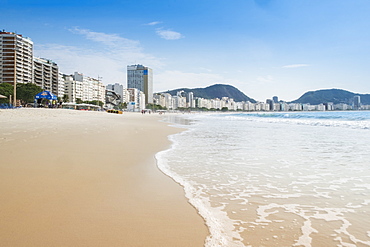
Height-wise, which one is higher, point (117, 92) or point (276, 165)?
point (117, 92)

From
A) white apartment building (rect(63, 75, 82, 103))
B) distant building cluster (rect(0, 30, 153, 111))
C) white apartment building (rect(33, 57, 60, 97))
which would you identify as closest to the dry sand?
distant building cluster (rect(0, 30, 153, 111))

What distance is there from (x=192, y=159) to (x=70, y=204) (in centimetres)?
379

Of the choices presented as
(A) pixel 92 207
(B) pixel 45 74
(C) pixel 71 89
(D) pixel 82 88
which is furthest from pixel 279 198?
(D) pixel 82 88

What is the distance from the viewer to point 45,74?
10519 cm

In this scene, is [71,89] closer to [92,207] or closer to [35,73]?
[35,73]

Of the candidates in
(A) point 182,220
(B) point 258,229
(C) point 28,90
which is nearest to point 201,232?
(A) point 182,220

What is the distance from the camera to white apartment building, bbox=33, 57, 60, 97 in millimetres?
99875

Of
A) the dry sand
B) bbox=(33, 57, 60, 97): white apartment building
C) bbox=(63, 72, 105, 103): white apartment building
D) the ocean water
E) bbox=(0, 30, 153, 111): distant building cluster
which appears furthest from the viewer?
bbox=(63, 72, 105, 103): white apartment building

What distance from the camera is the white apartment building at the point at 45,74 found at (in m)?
99.9

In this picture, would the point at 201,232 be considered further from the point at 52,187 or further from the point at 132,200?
the point at 52,187

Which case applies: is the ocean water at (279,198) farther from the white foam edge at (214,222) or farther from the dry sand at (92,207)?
the dry sand at (92,207)

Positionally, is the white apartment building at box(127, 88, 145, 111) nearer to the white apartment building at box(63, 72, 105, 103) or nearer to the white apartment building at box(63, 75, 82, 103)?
the white apartment building at box(63, 72, 105, 103)

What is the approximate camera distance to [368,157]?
695 cm

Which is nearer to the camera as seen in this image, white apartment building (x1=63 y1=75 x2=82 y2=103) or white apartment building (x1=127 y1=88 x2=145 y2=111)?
white apartment building (x1=63 y1=75 x2=82 y2=103)
